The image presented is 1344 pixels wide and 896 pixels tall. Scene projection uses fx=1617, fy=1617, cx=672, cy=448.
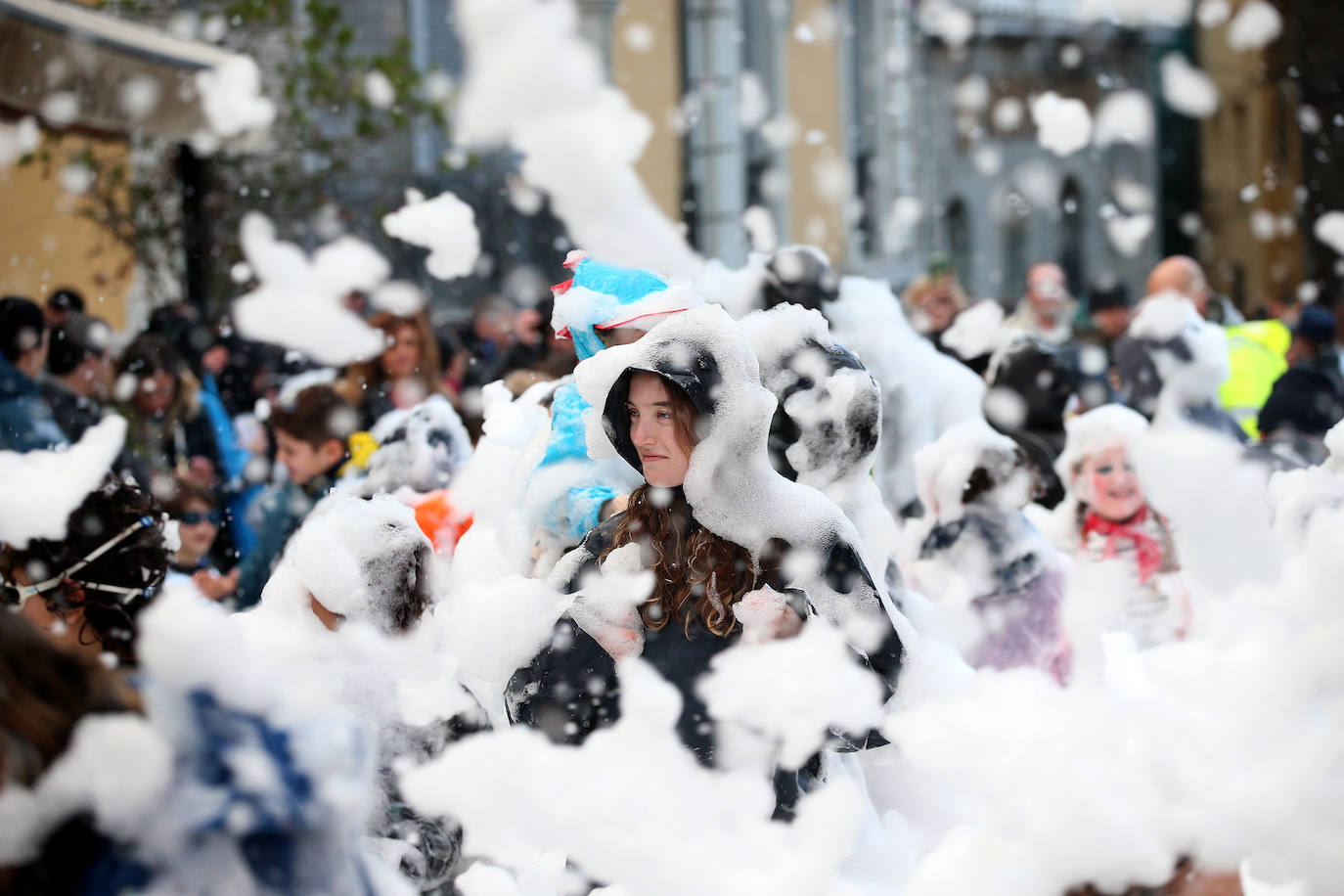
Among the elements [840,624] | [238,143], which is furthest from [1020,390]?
[238,143]

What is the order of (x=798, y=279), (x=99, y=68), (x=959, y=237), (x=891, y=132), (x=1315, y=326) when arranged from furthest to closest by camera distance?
(x=959, y=237)
(x=891, y=132)
(x=99, y=68)
(x=1315, y=326)
(x=798, y=279)

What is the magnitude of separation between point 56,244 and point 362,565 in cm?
706

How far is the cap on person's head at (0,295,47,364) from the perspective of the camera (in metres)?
4.73


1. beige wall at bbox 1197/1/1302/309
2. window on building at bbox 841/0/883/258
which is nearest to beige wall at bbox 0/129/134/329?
window on building at bbox 841/0/883/258

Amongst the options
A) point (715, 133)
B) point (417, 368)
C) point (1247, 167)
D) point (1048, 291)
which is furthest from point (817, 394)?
point (1247, 167)

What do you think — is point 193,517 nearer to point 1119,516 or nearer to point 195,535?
point 195,535

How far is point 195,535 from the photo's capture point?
4.70 m

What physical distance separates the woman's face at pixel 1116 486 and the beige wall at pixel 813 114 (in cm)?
1247

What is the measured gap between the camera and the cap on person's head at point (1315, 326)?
20.5ft

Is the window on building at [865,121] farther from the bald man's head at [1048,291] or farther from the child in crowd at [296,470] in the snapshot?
the child in crowd at [296,470]

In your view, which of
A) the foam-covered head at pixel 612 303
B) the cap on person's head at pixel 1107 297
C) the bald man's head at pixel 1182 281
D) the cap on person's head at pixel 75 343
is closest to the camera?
the foam-covered head at pixel 612 303

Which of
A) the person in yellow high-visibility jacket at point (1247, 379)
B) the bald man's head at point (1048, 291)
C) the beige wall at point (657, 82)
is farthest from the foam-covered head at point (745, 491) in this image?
the beige wall at point (657, 82)

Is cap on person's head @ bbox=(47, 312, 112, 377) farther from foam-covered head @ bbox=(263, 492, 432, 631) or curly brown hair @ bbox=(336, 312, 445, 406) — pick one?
foam-covered head @ bbox=(263, 492, 432, 631)

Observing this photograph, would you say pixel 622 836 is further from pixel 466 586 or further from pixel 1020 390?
pixel 1020 390
